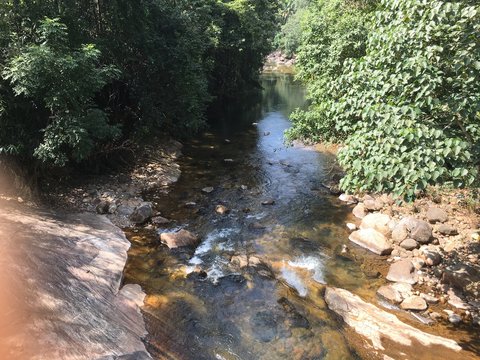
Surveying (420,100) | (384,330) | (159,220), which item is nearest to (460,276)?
(384,330)

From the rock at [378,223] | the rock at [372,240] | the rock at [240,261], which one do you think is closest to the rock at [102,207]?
the rock at [240,261]

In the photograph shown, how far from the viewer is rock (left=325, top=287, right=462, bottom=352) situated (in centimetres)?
643

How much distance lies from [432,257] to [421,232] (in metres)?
0.92

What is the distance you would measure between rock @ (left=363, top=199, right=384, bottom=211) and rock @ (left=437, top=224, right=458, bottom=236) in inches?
81.2

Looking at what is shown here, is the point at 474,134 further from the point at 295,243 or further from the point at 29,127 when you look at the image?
the point at 29,127

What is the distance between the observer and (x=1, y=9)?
927 cm

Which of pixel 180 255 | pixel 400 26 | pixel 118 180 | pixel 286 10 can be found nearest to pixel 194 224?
pixel 180 255

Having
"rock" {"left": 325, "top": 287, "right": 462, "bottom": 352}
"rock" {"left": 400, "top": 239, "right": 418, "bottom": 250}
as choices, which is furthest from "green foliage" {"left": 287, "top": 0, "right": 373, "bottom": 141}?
"rock" {"left": 325, "top": 287, "right": 462, "bottom": 352}

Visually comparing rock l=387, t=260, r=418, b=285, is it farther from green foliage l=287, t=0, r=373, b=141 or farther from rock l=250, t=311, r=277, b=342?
green foliage l=287, t=0, r=373, b=141

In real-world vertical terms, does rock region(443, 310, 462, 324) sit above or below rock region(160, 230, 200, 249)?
below

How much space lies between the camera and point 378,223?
10.5 meters

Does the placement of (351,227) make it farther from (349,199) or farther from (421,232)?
(349,199)

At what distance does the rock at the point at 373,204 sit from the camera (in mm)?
11523

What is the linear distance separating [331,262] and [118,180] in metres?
7.94
